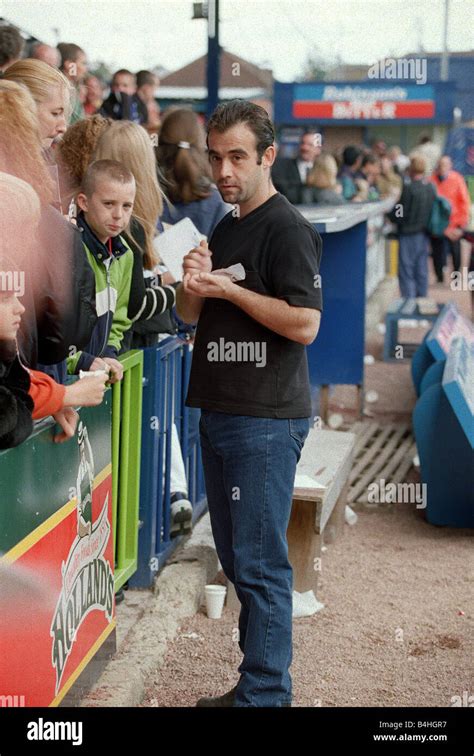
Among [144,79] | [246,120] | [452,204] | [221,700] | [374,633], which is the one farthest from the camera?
[452,204]

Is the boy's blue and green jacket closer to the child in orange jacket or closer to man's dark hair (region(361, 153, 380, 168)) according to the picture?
the child in orange jacket

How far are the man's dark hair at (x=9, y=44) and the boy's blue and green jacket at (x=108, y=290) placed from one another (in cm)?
209

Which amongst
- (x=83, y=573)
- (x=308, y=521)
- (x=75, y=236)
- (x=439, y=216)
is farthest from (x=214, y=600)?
Answer: (x=439, y=216)

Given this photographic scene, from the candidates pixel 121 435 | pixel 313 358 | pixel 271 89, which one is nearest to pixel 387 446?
pixel 313 358

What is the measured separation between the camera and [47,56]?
640 cm

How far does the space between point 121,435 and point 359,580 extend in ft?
5.60

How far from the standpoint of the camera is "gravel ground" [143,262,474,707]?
423 centimetres

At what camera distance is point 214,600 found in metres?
4.95

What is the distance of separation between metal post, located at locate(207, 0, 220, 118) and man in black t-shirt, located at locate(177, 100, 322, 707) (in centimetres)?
496

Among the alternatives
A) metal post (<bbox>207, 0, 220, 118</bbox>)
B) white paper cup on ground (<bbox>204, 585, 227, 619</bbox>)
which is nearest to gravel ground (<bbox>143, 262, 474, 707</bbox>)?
white paper cup on ground (<bbox>204, 585, 227, 619</bbox>)

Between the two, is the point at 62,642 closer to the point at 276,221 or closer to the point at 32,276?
the point at 32,276

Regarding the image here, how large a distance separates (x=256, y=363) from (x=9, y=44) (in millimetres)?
3259

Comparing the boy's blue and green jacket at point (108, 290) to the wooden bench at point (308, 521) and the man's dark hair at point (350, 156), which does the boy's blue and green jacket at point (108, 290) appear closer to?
the wooden bench at point (308, 521)

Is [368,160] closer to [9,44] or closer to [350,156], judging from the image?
[350,156]
